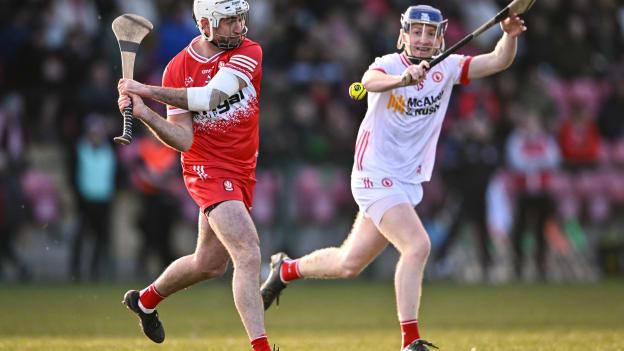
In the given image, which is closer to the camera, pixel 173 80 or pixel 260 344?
pixel 260 344

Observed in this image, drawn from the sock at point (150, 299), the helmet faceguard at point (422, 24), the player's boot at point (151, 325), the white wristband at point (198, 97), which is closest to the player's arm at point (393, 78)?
the helmet faceguard at point (422, 24)

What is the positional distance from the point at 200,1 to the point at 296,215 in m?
10.5

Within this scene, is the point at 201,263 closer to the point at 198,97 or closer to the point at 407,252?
the point at 198,97

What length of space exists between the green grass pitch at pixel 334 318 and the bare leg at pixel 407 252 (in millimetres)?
1215

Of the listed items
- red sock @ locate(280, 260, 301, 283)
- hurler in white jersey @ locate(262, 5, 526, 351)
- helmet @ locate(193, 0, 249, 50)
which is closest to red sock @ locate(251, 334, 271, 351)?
hurler in white jersey @ locate(262, 5, 526, 351)

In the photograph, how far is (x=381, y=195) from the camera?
9922 millimetres

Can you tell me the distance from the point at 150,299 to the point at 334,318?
4.70m

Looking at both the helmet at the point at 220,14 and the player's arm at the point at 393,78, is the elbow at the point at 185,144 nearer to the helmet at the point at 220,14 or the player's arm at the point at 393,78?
the helmet at the point at 220,14

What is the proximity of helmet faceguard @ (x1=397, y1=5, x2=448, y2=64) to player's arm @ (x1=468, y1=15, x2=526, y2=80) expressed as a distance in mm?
342

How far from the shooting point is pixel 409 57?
32.9 feet

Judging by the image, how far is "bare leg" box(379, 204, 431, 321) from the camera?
31.0 feet

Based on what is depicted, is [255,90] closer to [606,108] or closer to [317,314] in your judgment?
[317,314]

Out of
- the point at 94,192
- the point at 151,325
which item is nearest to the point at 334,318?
the point at 151,325

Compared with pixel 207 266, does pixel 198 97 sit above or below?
above
